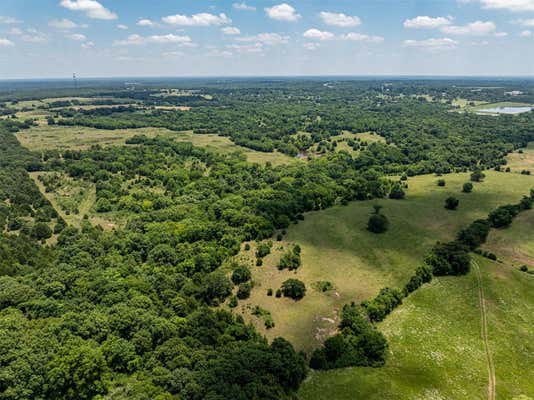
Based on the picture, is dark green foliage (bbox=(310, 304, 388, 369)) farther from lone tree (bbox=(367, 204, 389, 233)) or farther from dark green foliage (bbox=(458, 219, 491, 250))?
dark green foliage (bbox=(458, 219, 491, 250))

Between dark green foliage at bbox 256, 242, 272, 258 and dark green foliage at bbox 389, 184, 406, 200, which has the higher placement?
dark green foliage at bbox 389, 184, 406, 200

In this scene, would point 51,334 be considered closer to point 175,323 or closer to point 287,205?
point 175,323

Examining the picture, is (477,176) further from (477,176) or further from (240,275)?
(240,275)

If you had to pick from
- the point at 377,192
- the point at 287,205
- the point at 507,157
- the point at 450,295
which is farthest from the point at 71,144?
the point at 507,157

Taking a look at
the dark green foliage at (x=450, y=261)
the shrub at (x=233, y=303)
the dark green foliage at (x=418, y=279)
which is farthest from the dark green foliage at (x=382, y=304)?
the shrub at (x=233, y=303)

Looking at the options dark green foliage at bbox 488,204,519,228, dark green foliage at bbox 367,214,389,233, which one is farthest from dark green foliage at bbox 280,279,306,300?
dark green foliage at bbox 488,204,519,228

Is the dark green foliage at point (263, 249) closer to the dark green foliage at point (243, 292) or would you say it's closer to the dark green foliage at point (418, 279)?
the dark green foliage at point (243, 292)

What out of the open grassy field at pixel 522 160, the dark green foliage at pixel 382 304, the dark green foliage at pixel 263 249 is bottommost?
the dark green foliage at pixel 382 304
